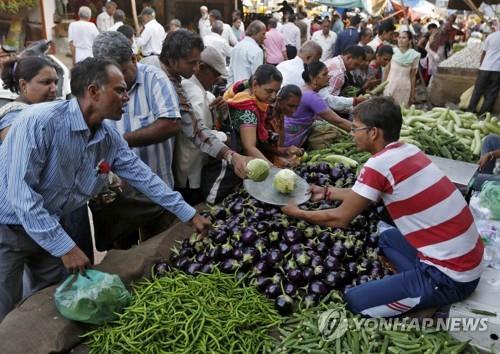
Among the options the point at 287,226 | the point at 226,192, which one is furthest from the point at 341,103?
the point at 287,226

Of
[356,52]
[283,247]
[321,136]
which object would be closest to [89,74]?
[283,247]

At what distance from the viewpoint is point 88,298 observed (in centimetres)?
232

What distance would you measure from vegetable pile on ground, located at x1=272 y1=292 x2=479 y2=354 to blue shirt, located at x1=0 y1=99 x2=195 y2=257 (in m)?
1.30

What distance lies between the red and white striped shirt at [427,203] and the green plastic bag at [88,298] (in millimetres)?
1510

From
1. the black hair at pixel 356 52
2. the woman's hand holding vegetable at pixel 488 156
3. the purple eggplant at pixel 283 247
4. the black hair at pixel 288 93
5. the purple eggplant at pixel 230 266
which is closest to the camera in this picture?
the purple eggplant at pixel 230 266

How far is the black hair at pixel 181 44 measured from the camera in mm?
3338

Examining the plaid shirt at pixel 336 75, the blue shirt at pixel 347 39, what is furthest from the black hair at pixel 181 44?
the blue shirt at pixel 347 39

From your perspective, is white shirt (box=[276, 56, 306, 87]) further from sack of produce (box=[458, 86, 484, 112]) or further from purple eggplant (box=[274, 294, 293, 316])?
sack of produce (box=[458, 86, 484, 112])

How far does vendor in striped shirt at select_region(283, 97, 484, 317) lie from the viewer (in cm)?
249

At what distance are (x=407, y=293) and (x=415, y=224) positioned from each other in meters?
0.39

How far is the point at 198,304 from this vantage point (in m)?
2.48

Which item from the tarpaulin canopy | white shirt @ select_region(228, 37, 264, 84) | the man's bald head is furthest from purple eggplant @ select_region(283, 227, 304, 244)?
the tarpaulin canopy

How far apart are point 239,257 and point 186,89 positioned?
155 cm

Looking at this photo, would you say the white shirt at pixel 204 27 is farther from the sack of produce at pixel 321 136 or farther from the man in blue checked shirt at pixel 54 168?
the man in blue checked shirt at pixel 54 168
